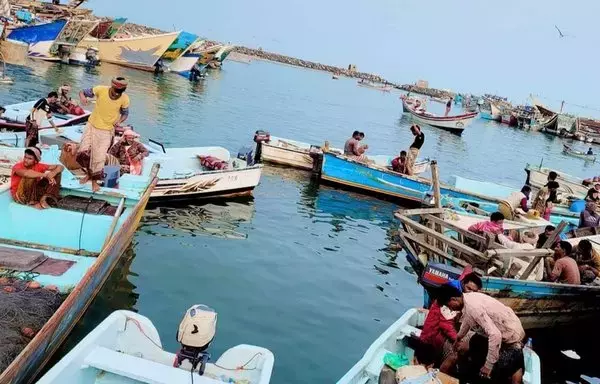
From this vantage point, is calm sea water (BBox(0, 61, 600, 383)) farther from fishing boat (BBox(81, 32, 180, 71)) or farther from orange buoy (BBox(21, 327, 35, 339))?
fishing boat (BBox(81, 32, 180, 71))

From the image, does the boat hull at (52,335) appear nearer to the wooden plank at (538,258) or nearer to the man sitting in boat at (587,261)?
the wooden plank at (538,258)

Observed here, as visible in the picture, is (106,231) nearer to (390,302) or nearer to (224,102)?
(390,302)

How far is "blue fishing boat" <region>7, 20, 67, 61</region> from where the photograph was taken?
37156mm

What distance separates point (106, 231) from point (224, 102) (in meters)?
32.4

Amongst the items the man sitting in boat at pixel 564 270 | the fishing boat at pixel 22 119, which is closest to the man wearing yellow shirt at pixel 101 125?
the fishing boat at pixel 22 119

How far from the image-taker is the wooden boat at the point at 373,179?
1820 cm

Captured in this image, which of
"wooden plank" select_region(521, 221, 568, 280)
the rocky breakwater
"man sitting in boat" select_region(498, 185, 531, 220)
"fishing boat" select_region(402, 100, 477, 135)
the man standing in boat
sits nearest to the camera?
"wooden plank" select_region(521, 221, 568, 280)

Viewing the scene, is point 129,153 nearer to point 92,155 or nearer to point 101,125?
point 92,155

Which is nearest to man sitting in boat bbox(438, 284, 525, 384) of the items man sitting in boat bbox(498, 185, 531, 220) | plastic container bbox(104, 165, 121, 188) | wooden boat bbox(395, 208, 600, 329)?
wooden boat bbox(395, 208, 600, 329)

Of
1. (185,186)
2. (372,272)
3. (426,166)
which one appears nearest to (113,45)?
(426,166)

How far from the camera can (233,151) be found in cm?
2284

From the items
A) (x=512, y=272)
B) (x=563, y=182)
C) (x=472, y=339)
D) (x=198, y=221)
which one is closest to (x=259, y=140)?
(x=198, y=221)

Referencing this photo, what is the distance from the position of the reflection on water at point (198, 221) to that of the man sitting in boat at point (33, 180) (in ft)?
10.5

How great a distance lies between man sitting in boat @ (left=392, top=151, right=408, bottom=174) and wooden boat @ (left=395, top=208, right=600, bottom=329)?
7.48 m
